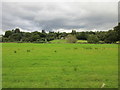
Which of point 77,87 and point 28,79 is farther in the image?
point 28,79

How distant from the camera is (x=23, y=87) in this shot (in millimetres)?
5441

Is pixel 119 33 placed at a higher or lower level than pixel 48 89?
higher

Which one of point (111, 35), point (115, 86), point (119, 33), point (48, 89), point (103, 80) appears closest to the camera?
point (48, 89)

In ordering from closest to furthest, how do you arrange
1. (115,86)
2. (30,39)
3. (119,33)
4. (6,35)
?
1. (115,86)
2. (119,33)
3. (30,39)
4. (6,35)

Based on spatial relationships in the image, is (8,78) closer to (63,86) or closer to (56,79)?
(56,79)

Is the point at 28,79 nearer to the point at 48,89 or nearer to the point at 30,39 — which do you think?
the point at 48,89

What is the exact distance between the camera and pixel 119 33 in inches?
2539

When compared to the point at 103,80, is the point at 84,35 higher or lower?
higher

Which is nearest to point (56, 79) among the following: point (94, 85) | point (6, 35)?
point (94, 85)

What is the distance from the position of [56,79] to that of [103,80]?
248 cm

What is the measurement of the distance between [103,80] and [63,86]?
2.27 m

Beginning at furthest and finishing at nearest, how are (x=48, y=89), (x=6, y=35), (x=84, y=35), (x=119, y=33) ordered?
(x=6, y=35) → (x=84, y=35) → (x=119, y=33) → (x=48, y=89)

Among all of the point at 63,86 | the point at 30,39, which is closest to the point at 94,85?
the point at 63,86

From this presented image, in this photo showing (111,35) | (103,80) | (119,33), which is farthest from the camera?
(111,35)
